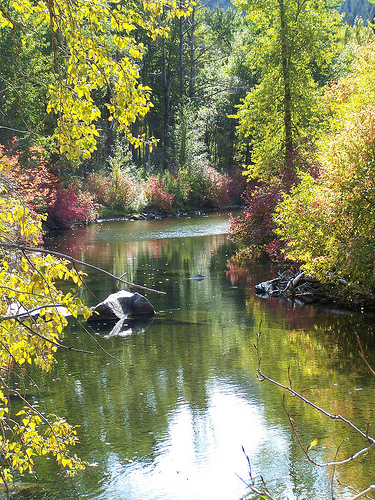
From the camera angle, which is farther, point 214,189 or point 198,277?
point 214,189

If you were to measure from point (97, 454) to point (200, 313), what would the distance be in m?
5.78

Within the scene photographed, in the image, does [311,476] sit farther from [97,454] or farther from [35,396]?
[35,396]

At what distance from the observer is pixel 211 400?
686 centimetres

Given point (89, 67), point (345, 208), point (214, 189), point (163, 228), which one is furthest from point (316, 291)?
point (214, 189)

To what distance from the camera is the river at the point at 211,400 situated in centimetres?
515

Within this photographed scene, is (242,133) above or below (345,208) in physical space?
above

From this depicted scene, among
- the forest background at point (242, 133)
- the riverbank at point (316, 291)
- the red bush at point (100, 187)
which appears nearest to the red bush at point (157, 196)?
the forest background at point (242, 133)

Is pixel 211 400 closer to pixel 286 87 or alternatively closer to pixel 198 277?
pixel 198 277

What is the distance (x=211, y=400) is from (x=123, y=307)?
4989 millimetres

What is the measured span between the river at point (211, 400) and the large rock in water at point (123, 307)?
0.39 meters

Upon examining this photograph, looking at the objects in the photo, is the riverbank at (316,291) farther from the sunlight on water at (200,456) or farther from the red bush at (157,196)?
the red bush at (157,196)

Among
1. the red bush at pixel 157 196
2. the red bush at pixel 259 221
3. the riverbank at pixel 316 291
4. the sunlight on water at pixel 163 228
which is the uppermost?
the red bush at pixel 157 196

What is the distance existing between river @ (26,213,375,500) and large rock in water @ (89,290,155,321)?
39cm

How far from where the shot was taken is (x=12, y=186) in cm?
385
